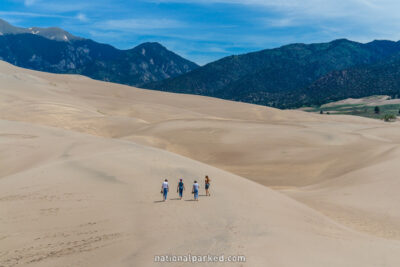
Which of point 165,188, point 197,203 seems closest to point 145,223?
point 165,188

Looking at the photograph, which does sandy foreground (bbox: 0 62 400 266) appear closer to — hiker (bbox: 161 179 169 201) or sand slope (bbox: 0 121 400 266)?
sand slope (bbox: 0 121 400 266)

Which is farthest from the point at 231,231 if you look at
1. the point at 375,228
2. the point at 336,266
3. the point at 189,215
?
the point at 375,228

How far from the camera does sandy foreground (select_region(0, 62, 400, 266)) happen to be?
11734mm

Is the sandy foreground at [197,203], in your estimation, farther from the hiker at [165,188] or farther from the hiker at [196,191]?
Result: the hiker at [165,188]

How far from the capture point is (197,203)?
635 inches

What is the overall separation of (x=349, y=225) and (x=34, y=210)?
14.0 meters

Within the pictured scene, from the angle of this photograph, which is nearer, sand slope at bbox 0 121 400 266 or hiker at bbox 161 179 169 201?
sand slope at bbox 0 121 400 266

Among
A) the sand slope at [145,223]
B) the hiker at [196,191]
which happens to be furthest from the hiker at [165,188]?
the hiker at [196,191]

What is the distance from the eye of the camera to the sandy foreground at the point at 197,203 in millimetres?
11734

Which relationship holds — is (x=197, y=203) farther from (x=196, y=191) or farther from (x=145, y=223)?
(x=145, y=223)

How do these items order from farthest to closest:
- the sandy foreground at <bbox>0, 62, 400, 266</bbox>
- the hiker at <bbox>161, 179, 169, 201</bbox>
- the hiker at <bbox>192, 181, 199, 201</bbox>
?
the hiker at <bbox>192, 181, 199, 201</bbox> < the hiker at <bbox>161, 179, 169, 201</bbox> < the sandy foreground at <bbox>0, 62, 400, 266</bbox>

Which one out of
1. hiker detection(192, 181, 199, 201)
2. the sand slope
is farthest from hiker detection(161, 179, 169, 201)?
hiker detection(192, 181, 199, 201)

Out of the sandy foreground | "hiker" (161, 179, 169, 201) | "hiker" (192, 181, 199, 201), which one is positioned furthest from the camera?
"hiker" (192, 181, 199, 201)

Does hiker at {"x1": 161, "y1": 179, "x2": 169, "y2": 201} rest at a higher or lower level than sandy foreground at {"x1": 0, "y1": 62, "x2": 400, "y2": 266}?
higher
